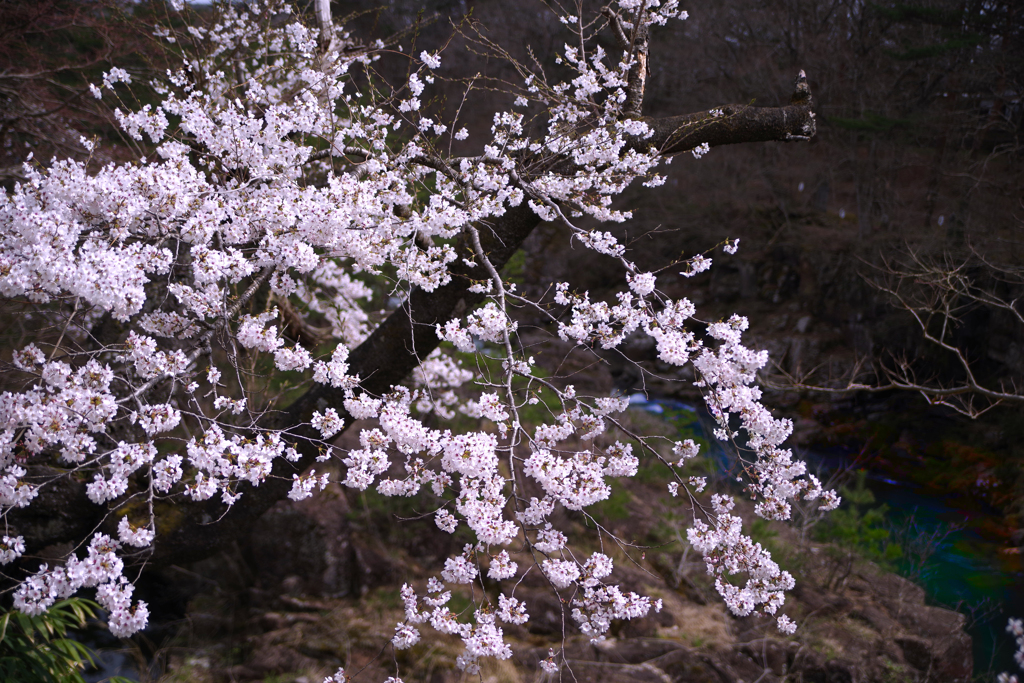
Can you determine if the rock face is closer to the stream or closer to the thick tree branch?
the stream

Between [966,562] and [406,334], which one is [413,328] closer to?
[406,334]

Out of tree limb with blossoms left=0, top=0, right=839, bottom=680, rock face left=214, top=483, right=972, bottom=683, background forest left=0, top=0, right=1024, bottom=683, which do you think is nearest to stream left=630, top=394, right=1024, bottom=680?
background forest left=0, top=0, right=1024, bottom=683

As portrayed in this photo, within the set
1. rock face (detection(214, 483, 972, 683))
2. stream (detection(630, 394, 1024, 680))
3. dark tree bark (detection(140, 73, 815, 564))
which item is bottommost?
stream (detection(630, 394, 1024, 680))

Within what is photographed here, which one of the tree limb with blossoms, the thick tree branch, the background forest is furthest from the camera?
the background forest

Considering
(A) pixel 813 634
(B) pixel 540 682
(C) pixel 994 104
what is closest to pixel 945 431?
(C) pixel 994 104

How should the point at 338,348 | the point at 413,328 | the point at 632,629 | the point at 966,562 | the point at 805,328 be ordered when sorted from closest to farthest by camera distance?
the point at 338,348 < the point at 413,328 < the point at 632,629 < the point at 966,562 < the point at 805,328

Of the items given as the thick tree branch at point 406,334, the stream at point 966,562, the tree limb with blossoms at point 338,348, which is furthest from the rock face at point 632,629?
the thick tree branch at point 406,334

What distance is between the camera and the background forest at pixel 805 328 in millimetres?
4375

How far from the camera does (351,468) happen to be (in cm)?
224

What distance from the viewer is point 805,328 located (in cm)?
1132

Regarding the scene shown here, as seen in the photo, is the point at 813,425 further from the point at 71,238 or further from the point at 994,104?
the point at 71,238

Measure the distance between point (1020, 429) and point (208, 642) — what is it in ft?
29.5

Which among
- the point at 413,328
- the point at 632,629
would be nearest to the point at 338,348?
the point at 413,328

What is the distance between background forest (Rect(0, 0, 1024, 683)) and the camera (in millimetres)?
4375
